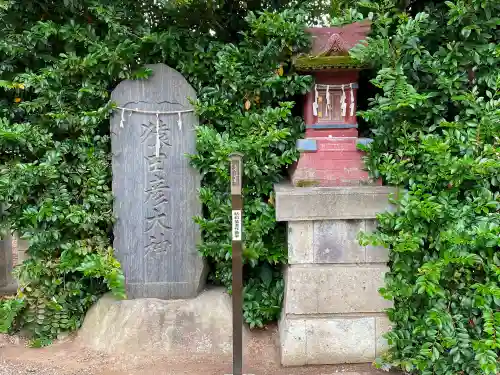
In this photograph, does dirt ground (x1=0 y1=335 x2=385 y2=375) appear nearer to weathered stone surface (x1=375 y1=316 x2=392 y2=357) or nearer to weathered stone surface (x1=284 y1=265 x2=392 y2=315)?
weathered stone surface (x1=375 y1=316 x2=392 y2=357)

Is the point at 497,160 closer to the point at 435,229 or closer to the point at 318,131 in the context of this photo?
the point at 435,229

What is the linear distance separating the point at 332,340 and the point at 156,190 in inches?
82.1

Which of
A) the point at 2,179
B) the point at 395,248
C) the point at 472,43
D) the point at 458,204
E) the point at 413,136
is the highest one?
the point at 472,43

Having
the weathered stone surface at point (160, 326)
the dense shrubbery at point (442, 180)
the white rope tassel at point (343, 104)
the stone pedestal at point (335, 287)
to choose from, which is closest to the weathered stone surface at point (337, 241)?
the stone pedestal at point (335, 287)

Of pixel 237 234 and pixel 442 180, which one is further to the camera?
pixel 442 180

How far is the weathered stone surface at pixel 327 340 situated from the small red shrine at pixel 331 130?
46.0 inches

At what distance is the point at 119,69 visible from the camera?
416cm

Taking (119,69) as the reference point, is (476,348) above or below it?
below

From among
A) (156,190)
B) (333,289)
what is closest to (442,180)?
(333,289)

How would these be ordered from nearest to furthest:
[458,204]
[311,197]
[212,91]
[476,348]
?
[476,348]
[458,204]
[311,197]
[212,91]

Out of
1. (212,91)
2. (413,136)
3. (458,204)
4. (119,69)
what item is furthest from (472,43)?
(119,69)

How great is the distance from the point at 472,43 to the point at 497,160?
0.92m

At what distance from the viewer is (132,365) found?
3707 millimetres

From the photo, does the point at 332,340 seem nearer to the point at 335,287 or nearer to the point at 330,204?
the point at 335,287
